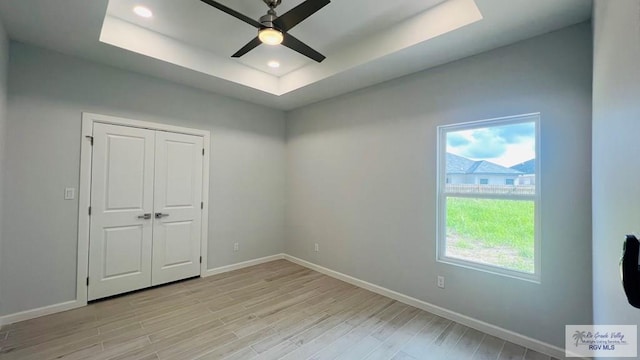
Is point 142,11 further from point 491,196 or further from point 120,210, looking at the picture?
point 491,196

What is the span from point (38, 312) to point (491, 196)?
4946 mm

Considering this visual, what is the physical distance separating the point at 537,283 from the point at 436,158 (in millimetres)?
1504

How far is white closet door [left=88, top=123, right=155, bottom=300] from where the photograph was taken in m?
3.22

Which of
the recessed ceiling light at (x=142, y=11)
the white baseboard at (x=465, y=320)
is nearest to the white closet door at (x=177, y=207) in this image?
the recessed ceiling light at (x=142, y=11)

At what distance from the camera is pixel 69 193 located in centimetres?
304

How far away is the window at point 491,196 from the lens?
253 cm

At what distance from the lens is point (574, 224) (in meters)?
2.26

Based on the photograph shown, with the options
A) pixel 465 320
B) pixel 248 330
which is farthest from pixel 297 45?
pixel 465 320

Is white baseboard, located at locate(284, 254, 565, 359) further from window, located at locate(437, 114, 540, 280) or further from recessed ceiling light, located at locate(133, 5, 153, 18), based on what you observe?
recessed ceiling light, located at locate(133, 5, 153, 18)

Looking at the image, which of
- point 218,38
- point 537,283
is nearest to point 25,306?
point 218,38

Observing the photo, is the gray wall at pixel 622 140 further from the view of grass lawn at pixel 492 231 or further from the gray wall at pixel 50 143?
the gray wall at pixel 50 143

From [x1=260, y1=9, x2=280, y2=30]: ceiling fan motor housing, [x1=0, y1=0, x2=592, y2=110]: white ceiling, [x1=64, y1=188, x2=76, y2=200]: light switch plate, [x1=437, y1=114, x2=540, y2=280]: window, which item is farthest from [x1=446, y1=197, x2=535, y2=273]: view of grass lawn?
[x1=64, y1=188, x2=76, y2=200]: light switch plate

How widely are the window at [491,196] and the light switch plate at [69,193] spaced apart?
423cm

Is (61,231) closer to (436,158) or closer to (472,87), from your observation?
(436,158)
